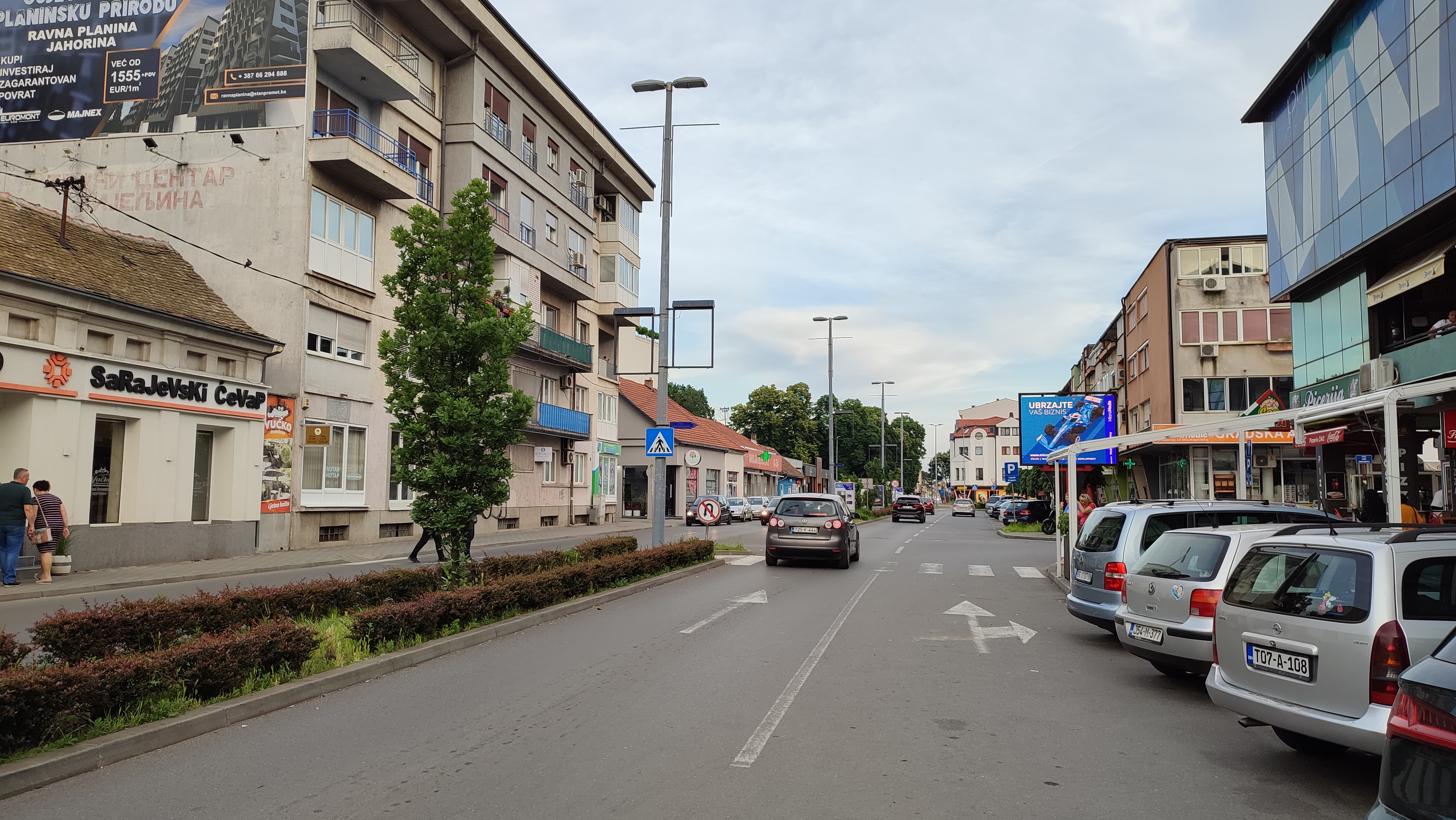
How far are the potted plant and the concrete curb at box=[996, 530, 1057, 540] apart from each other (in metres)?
30.2

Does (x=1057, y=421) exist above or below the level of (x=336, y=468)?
above

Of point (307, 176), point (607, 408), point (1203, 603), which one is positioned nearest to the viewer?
point (1203, 603)

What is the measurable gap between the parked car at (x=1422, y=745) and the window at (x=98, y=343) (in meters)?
20.3

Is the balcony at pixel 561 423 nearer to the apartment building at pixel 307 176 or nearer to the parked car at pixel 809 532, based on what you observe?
the apartment building at pixel 307 176

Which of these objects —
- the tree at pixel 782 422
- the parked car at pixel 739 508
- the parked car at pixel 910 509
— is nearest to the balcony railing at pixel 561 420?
the parked car at pixel 739 508

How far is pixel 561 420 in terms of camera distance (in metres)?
38.8

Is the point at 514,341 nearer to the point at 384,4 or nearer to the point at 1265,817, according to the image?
the point at 1265,817

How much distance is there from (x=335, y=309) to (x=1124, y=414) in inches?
1638

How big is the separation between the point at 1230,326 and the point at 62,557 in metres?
39.4

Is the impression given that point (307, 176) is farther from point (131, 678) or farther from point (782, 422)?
point (782, 422)

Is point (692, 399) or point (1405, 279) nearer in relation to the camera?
point (1405, 279)

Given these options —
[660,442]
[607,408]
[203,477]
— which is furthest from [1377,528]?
[607,408]

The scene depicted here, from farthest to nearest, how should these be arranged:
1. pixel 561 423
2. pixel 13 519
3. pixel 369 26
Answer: pixel 561 423 → pixel 369 26 → pixel 13 519

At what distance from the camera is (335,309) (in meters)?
25.4
